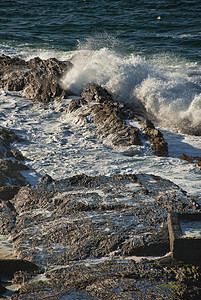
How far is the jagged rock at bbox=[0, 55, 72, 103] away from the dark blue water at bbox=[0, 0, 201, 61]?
4.43 metres

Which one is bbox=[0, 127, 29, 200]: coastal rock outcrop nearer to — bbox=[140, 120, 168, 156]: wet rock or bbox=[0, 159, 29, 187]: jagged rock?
bbox=[0, 159, 29, 187]: jagged rock

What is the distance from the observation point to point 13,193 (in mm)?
4574

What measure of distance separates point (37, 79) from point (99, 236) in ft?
20.2

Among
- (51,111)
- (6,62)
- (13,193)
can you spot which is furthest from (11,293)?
(6,62)

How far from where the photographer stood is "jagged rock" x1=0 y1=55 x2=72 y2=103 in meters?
8.60

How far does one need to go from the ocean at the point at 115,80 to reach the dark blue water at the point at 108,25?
4 cm

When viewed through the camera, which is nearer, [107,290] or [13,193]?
[107,290]

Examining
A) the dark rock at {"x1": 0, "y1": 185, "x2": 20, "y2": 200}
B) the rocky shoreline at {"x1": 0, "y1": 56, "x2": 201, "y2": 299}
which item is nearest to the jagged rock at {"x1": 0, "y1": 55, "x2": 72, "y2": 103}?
the rocky shoreline at {"x1": 0, "y1": 56, "x2": 201, "y2": 299}

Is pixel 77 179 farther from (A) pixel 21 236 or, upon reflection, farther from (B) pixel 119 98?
(B) pixel 119 98

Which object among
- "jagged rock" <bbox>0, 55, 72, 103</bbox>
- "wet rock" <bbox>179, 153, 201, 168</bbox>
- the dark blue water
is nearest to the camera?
"wet rock" <bbox>179, 153, 201, 168</bbox>

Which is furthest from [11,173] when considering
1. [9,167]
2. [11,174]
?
[9,167]

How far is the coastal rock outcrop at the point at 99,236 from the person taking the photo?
2807mm

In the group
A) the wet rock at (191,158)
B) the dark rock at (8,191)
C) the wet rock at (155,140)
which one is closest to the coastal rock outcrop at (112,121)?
the wet rock at (155,140)

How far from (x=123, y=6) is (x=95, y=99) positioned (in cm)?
1290
